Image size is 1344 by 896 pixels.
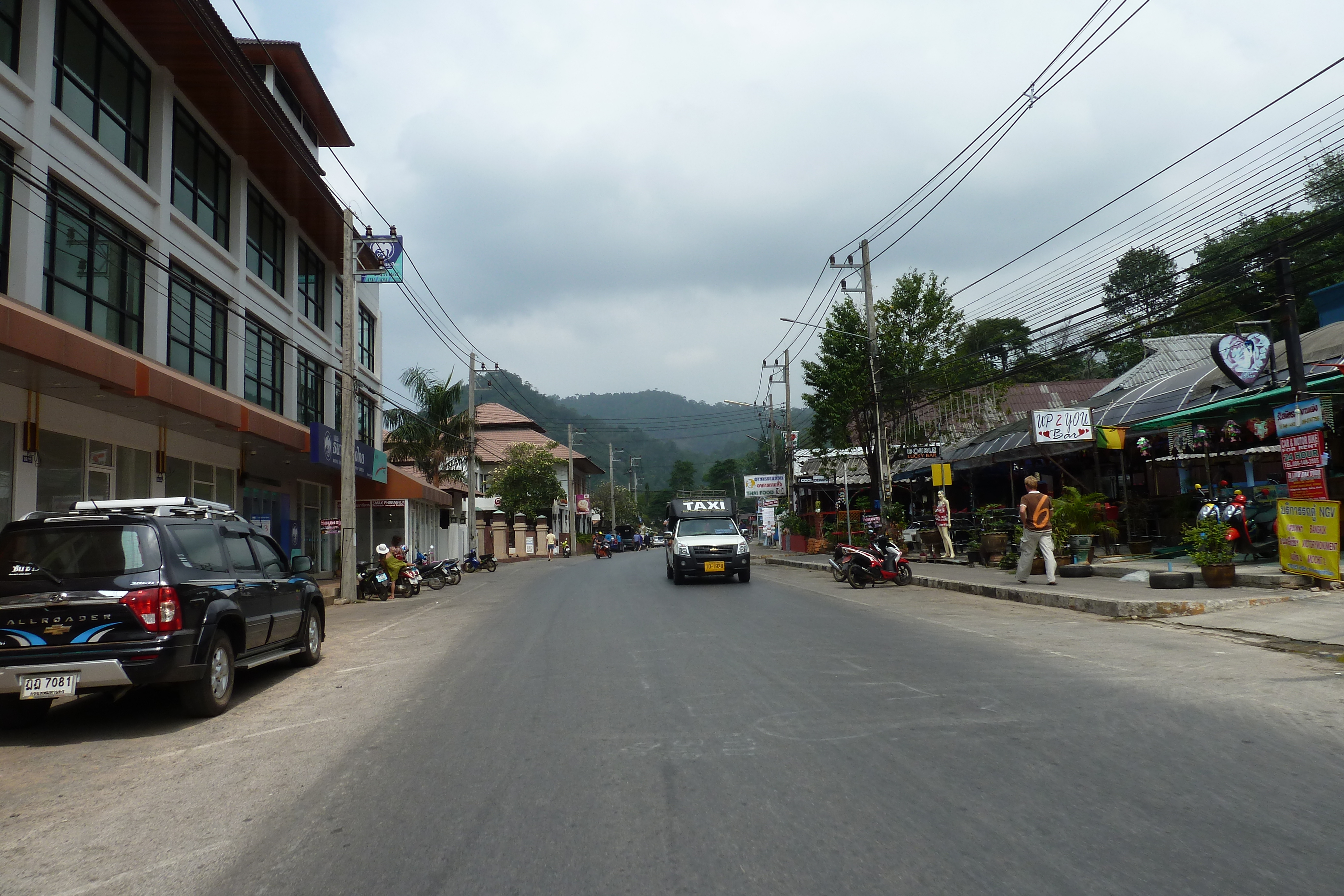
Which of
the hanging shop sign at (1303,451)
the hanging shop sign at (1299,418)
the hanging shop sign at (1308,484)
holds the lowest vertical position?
the hanging shop sign at (1308,484)

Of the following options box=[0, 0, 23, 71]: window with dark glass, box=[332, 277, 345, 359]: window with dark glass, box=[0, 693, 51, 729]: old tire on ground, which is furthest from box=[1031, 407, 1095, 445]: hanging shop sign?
box=[332, 277, 345, 359]: window with dark glass

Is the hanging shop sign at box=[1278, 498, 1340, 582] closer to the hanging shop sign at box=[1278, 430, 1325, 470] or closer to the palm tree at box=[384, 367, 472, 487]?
the hanging shop sign at box=[1278, 430, 1325, 470]

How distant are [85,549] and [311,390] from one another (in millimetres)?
22544

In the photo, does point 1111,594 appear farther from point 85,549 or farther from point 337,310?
point 337,310

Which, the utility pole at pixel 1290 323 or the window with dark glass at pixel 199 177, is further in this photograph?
the window with dark glass at pixel 199 177

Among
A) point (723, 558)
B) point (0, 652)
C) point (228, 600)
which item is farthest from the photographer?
point (723, 558)

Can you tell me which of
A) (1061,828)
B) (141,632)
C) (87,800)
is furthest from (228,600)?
(1061,828)

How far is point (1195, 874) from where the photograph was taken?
3.65 meters

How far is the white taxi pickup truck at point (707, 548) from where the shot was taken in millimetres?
21203

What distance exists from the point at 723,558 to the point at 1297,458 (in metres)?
11.3

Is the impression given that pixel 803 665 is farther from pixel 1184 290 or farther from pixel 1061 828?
Result: pixel 1184 290

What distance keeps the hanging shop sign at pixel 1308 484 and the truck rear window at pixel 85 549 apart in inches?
560

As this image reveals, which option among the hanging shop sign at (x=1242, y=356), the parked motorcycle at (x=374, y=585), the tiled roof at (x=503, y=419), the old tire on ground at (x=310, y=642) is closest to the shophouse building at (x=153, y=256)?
the parked motorcycle at (x=374, y=585)

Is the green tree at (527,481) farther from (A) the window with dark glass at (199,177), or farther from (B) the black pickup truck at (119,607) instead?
(B) the black pickup truck at (119,607)
